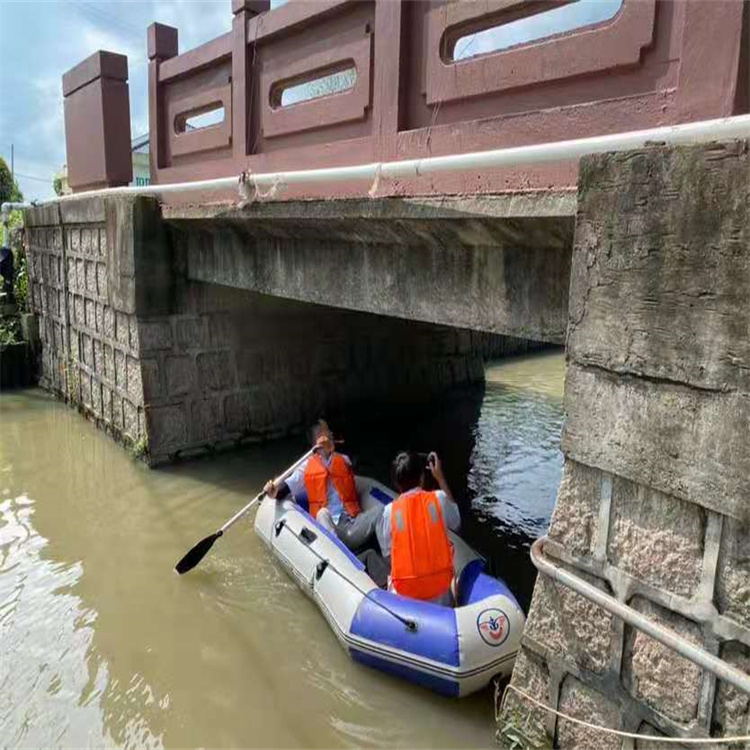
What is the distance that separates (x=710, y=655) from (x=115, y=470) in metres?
6.50

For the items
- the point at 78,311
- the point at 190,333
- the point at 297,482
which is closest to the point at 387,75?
the point at 297,482

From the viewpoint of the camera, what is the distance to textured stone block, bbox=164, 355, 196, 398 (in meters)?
7.42

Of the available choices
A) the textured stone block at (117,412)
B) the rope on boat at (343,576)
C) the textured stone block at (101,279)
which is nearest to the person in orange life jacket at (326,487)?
the rope on boat at (343,576)

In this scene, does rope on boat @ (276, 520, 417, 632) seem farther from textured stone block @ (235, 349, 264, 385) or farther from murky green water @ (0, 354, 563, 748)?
textured stone block @ (235, 349, 264, 385)

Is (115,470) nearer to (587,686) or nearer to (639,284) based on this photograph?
(587,686)

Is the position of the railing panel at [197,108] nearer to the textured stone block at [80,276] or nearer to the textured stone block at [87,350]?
the textured stone block at [80,276]

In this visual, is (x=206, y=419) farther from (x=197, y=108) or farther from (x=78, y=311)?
(x=197, y=108)

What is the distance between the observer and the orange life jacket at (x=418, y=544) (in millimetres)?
4031

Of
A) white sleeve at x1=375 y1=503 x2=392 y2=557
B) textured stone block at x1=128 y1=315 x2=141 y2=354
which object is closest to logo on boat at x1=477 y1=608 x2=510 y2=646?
white sleeve at x1=375 y1=503 x2=392 y2=557

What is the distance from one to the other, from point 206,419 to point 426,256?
166 inches

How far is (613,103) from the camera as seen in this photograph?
3051mm

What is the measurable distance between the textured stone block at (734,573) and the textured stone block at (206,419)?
20.3ft

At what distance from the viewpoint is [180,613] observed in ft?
15.8

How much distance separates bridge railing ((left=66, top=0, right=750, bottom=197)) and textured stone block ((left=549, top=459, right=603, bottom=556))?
1.43m
